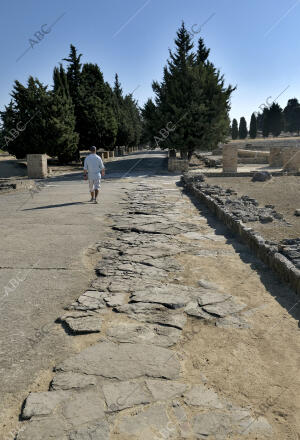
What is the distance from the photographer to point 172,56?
30.5 metres

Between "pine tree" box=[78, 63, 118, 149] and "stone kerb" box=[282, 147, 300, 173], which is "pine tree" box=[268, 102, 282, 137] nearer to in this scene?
"pine tree" box=[78, 63, 118, 149]

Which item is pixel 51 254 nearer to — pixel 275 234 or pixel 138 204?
pixel 275 234

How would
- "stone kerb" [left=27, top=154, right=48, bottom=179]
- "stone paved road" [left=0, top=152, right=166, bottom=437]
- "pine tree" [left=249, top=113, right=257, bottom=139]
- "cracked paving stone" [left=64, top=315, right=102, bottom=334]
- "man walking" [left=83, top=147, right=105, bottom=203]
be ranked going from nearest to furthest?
"stone paved road" [left=0, top=152, right=166, bottom=437], "cracked paving stone" [left=64, top=315, right=102, bottom=334], "man walking" [left=83, top=147, right=105, bottom=203], "stone kerb" [left=27, top=154, right=48, bottom=179], "pine tree" [left=249, top=113, right=257, bottom=139]

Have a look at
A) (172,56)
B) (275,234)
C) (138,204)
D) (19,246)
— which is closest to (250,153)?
(172,56)

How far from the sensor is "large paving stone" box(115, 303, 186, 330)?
3.62m

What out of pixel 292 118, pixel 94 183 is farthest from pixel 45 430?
pixel 292 118

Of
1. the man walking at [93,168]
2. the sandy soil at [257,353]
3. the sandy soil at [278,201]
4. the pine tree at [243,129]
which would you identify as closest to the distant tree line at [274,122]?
the pine tree at [243,129]

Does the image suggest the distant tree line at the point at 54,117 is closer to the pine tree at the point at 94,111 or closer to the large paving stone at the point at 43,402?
the pine tree at the point at 94,111

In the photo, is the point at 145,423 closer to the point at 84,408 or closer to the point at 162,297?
the point at 84,408

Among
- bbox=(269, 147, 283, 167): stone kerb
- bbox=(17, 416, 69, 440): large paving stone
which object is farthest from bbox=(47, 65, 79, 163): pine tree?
bbox=(17, 416, 69, 440): large paving stone

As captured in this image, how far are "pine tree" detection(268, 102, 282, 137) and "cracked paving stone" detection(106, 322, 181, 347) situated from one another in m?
75.3

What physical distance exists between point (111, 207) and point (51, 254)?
15.0 feet

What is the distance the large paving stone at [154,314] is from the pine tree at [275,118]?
7484 cm

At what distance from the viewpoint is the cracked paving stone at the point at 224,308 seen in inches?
151
